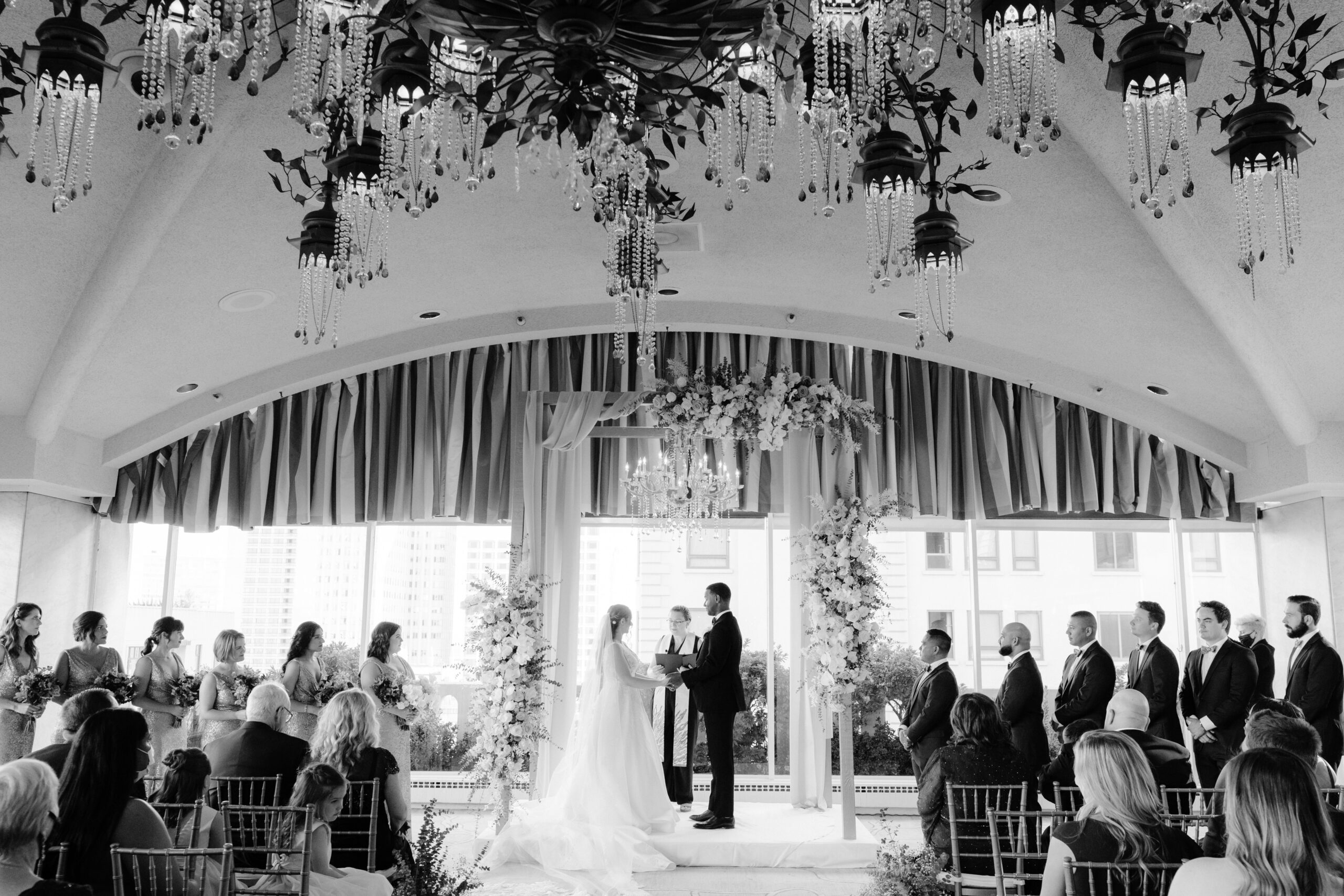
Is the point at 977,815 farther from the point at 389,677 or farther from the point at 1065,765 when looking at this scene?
the point at 389,677

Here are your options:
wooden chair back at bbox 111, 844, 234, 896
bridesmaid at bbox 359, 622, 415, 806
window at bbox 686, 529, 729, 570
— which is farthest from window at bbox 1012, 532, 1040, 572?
wooden chair back at bbox 111, 844, 234, 896

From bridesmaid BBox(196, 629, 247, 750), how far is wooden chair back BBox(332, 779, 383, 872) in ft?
11.7

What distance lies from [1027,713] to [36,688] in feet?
21.0

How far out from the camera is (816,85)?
3658 millimetres

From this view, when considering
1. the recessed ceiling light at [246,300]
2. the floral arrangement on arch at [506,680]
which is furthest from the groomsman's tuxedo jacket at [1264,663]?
the recessed ceiling light at [246,300]

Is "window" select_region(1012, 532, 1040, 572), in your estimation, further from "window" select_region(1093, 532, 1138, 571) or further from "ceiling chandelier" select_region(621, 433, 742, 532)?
"ceiling chandelier" select_region(621, 433, 742, 532)

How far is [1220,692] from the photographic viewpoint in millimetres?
7535

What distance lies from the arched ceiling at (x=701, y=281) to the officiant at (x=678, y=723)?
2621 mm

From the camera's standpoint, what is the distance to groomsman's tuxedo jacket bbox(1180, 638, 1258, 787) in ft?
24.5

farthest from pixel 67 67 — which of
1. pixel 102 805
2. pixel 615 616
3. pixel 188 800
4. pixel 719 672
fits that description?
pixel 719 672

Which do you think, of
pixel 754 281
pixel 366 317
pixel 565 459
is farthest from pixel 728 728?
pixel 366 317

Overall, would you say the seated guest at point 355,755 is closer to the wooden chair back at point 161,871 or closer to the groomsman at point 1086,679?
the wooden chair back at point 161,871

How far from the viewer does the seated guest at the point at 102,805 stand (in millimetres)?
3326

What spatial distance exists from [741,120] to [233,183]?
3.71 meters
